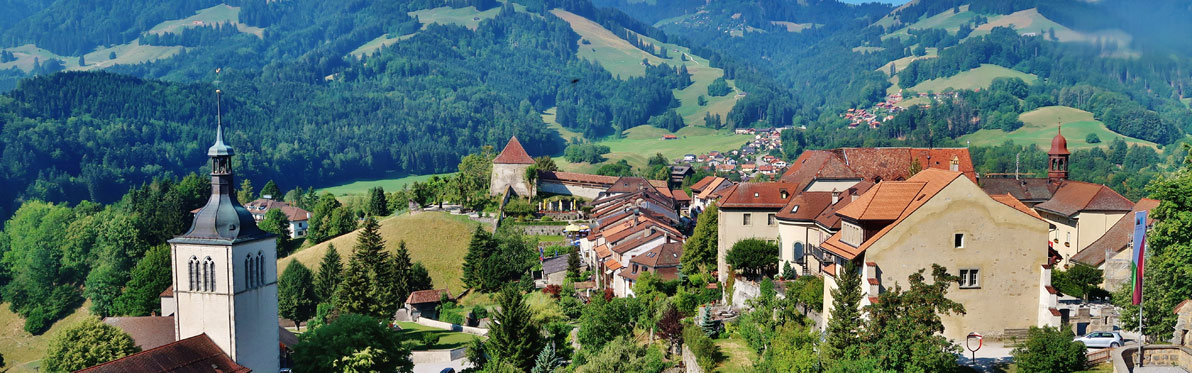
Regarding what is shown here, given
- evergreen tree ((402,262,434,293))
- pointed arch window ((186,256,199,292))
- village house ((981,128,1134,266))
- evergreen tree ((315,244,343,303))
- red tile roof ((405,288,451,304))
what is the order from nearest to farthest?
pointed arch window ((186,256,199,292)) < village house ((981,128,1134,266)) < red tile roof ((405,288,451,304)) < evergreen tree ((402,262,434,293)) < evergreen tree ((315,244,343,303))

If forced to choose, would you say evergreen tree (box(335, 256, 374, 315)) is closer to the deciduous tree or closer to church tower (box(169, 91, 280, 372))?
→ the deciduous tree

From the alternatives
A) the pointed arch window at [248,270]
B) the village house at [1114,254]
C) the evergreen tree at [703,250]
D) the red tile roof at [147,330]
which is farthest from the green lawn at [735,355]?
the red tile roof at [147,330]

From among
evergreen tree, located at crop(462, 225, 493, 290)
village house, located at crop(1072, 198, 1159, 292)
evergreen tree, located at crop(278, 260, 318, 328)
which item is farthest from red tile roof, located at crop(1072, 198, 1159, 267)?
evergreen tree, located at crop(278, 260, 318, 328)

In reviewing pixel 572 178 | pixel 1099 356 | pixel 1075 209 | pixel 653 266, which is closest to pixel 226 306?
pixel 653 266

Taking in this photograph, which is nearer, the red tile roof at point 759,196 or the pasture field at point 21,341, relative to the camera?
the red tile roof at point 759,196

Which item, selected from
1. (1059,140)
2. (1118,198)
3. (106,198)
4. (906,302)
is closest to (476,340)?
(906,302)

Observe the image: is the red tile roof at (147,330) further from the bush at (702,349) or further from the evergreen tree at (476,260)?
the evergreen tree at (476,260)

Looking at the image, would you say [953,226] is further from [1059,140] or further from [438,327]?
[438,327]
